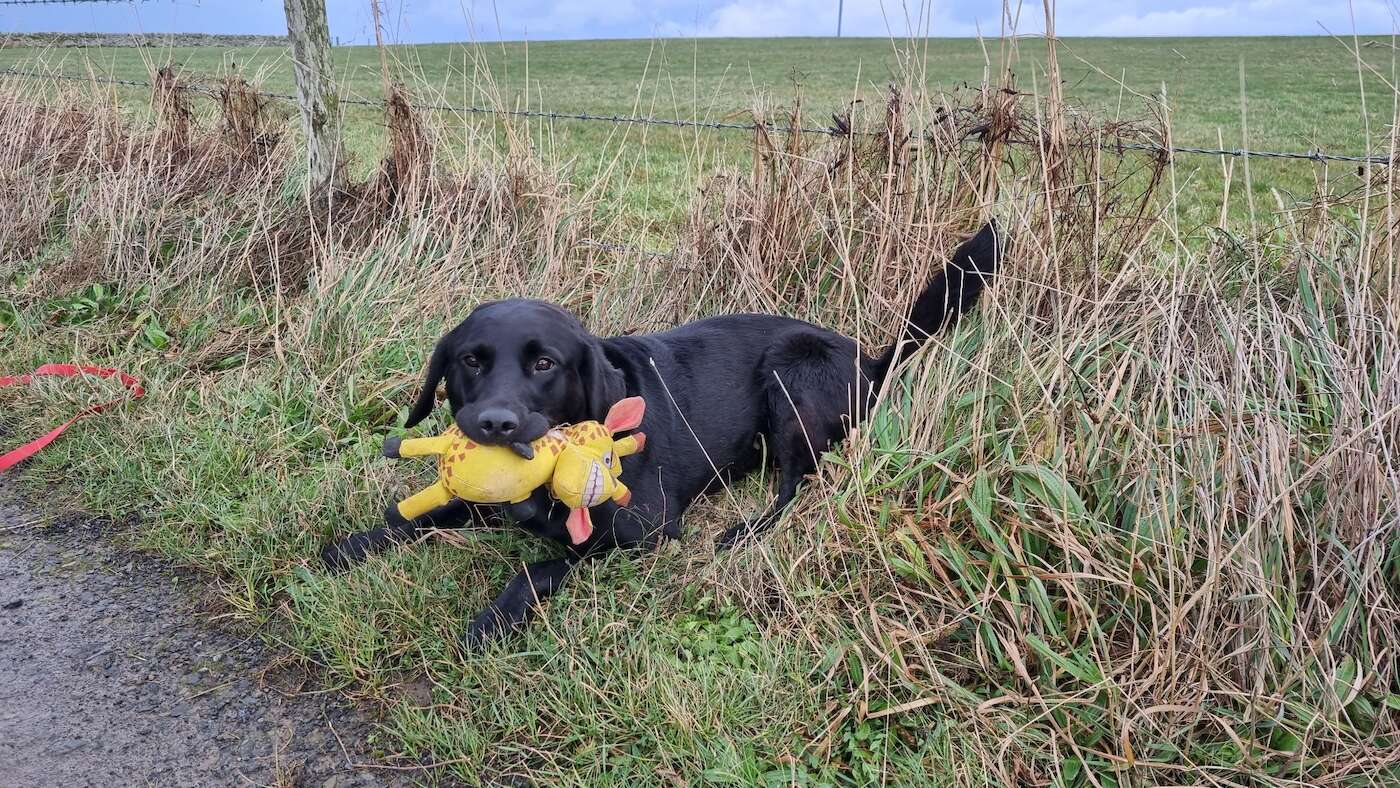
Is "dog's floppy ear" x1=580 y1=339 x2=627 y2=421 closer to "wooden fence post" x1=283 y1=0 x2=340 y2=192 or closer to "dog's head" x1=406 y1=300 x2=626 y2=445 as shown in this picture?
"dog's head" x1=406 y1=300 x2=626 y2=445

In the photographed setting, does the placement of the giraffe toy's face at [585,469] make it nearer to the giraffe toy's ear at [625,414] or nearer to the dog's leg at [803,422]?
the giraffe toy's ear at [625,414]

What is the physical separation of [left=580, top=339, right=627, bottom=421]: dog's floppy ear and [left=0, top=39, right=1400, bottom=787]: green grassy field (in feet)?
1.54

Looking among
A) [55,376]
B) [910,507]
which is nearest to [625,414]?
[910,507]

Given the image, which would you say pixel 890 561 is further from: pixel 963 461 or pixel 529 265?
pixel 529 265

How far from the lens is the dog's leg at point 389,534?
3.04 m

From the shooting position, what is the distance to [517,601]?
273cm

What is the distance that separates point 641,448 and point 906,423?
80 cm

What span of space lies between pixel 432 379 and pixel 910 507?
1.40 m

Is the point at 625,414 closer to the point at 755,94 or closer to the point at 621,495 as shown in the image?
the point at 621,495

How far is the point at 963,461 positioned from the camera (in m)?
2.86

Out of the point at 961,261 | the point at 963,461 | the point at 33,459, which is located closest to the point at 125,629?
the point at 33,459

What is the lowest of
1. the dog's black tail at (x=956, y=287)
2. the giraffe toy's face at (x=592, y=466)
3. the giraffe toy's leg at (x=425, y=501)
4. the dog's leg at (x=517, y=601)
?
the dog's leg at (x=517, y=601)

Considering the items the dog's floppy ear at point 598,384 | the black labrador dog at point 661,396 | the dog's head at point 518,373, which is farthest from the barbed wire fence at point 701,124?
the dog's head at point 518,373

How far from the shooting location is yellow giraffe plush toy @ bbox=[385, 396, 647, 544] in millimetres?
2543
